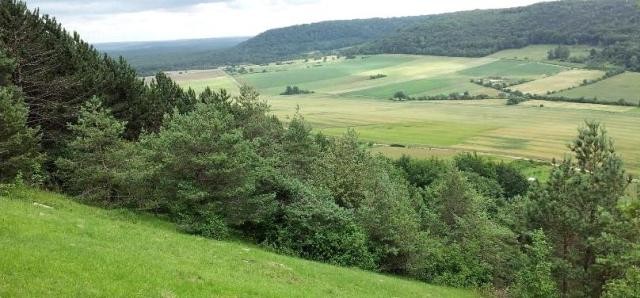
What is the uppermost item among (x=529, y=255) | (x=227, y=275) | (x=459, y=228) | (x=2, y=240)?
(x=2, y=240)

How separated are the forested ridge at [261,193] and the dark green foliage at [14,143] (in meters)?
0.09

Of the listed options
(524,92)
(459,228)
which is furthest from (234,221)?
(524,92)

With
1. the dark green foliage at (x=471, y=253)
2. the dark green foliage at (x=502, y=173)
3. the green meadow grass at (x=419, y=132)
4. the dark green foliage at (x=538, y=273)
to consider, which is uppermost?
the dark green foliage at (x=538, y=273)

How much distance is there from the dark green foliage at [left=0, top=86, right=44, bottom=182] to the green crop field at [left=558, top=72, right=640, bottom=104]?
152 m

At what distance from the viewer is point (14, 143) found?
1132 inches

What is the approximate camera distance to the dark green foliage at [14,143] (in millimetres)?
28153

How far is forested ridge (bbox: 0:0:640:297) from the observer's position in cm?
2977

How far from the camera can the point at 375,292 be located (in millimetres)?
26031

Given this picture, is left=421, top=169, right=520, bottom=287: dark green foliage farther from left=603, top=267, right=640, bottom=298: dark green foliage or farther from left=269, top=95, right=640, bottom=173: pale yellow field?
left=269, top=95, right=640, bottom=173: pale yellow field

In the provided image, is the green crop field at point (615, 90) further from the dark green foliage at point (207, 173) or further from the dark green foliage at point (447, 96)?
the dark green foliage at point (207, 173)

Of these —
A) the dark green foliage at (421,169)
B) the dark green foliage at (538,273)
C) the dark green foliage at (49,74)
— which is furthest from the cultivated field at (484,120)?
the dark green foliage at (49,74)

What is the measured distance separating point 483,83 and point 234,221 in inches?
7067

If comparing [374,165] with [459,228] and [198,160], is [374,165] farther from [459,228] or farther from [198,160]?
[198,160]

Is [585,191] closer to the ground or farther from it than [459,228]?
farther from it
